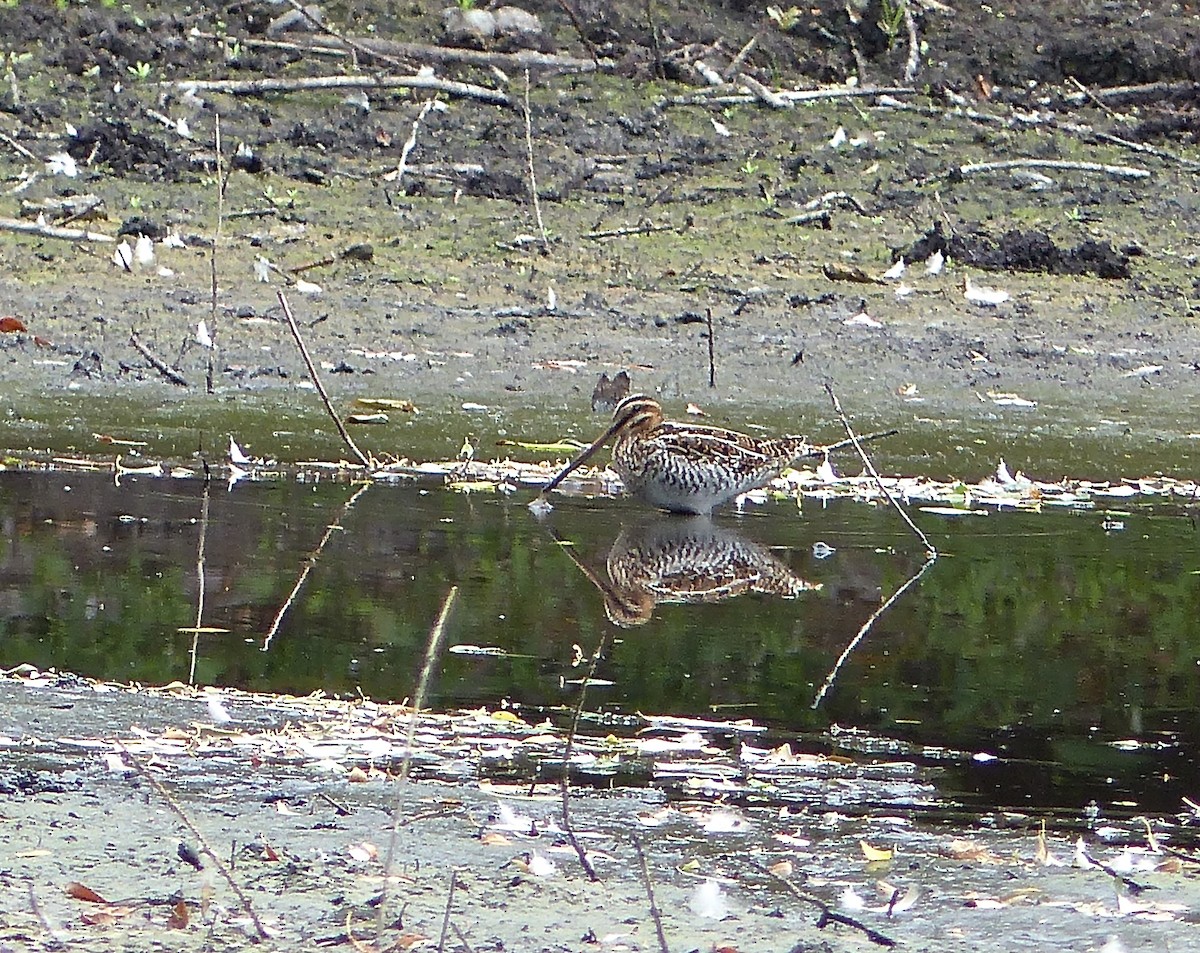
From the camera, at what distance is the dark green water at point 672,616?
543cm

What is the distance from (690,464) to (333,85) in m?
6.77

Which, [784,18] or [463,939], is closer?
[463,939]

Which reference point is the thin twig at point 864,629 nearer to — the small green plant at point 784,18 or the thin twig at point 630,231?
the thin twig at point 630,231

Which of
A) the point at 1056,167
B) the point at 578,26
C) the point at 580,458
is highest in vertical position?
the point at 578,26

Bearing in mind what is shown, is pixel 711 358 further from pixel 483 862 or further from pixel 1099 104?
pixel 483 862

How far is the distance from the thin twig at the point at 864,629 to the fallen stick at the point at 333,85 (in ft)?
24.7

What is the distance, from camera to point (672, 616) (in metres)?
6.48

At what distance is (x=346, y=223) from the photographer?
A: 41.7 ft

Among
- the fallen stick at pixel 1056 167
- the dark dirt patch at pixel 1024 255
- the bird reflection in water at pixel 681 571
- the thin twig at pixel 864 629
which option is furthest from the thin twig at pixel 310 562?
the fallen stick at pixel 1056 167

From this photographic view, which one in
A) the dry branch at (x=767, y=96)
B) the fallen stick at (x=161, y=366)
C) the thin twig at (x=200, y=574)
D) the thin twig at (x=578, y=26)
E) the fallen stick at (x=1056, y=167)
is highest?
the thin twig at (x=578, y=26)

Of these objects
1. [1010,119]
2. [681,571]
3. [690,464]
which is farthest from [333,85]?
[681,571]

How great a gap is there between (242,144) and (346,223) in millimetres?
1248

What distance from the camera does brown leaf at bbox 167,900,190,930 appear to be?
3820 mm

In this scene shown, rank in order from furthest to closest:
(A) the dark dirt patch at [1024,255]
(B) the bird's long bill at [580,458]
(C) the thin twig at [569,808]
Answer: (A) the dark dirt patch at [1024,255] < (B) the bird's long bill at [580,458] < (C) the thin twig at [569,808]
